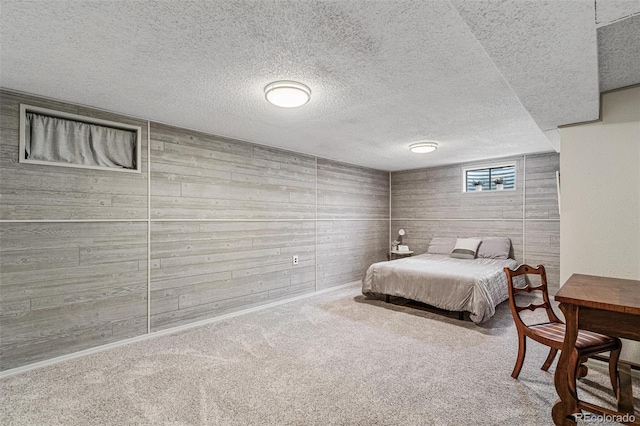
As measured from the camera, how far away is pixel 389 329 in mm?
3402

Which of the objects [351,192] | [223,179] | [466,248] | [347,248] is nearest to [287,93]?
[223,179]

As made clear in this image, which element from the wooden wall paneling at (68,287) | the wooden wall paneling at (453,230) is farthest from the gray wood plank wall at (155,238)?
the wooden wall paneling at (453,230)

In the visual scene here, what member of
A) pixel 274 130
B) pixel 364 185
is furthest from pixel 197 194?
pixel 364 185

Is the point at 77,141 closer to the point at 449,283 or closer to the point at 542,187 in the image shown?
the point at 449,283

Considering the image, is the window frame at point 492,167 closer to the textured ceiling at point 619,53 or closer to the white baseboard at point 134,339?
the textured ceiling at point 619,53

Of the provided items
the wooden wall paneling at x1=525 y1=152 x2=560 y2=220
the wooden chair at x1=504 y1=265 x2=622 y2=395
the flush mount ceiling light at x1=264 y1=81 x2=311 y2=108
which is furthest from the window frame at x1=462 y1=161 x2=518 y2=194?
the flush mount ceiling light at x1=264 y1=81 x2=311 y2=108

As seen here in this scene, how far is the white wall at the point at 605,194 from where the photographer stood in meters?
2.29

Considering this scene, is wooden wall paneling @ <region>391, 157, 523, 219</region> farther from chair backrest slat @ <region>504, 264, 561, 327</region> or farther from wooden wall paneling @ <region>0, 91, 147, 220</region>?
wooden wall paneling @ <region>0, 91, 147, 220</region>

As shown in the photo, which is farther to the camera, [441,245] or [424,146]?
[441,245]

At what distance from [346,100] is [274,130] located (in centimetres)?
122

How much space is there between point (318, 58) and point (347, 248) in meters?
4.08

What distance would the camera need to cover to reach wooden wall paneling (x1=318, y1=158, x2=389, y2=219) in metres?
5.25

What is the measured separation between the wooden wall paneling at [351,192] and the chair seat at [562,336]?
3431 mm

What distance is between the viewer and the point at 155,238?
3273 mm
